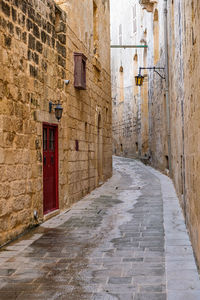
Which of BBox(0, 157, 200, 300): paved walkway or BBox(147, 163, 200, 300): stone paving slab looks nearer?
BBox(147, 163, 200, 300): stone paving slab

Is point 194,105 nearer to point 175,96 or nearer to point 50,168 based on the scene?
point 50,168

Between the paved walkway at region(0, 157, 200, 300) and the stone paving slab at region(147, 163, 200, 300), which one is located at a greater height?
the stone paving slab at region(147, 163, 200, 300)

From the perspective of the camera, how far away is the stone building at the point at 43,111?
5.32m

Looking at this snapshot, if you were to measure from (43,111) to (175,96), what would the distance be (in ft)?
11.6

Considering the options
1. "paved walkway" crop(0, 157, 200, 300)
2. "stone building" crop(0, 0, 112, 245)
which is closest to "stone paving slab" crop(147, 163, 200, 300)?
"paved walkway" crop(0, 157, 200, 300)

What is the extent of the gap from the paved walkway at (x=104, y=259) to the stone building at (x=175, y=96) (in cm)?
35

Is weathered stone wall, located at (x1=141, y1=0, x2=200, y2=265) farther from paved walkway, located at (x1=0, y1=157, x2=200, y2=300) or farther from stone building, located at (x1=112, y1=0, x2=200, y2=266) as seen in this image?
paved walkway, located at (x1=0, y1=157, x2=200, y2=300)

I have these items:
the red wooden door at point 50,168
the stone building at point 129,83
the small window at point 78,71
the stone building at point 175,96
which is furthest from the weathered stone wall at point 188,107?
the stone building at point 129,83

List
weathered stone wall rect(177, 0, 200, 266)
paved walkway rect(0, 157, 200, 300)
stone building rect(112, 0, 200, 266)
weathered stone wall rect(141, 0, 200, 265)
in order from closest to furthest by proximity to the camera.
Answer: paved walkway rect(0, 157, 200, 300)
weathered stone wall rect(177, 0, 200, 266)
weathered stone wall rect(141, 0, 200, 265)
stone building rect(112, 0, 200, 266)

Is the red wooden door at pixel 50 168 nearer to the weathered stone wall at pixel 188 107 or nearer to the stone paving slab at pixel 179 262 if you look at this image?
the stone paving slab at pixel 179 262

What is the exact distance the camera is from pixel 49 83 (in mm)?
7191

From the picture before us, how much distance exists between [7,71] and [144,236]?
2.98 metres

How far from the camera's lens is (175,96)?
8953mm

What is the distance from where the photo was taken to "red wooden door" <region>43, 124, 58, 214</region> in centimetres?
705
